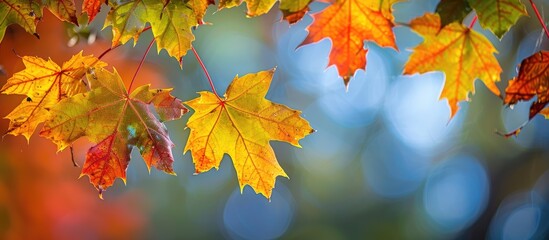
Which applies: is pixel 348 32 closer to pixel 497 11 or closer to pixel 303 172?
pixel 497 11

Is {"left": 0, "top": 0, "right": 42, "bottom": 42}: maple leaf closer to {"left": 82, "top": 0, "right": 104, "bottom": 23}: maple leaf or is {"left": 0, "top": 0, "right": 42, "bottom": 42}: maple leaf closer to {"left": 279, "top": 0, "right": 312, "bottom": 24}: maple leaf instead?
{"left": 82, "top": 0, "right": 104, "bottom": 23}: maple leaf

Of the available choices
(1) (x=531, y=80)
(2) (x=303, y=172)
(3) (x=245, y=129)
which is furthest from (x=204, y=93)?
(2) (x=303, y=172)

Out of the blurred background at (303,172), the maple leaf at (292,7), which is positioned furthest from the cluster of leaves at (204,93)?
the blurred background at (303,172)

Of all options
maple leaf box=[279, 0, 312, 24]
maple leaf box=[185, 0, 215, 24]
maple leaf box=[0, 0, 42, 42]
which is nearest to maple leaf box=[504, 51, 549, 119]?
maple leaf box=[279, 0, 312, 24]

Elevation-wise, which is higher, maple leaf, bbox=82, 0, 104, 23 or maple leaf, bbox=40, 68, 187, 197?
maple leaf, bbox=82, 0, 104, 23

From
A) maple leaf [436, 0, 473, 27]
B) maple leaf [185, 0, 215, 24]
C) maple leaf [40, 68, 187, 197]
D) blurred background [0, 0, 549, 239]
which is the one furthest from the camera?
blurred background [0, 0, 549, 239]

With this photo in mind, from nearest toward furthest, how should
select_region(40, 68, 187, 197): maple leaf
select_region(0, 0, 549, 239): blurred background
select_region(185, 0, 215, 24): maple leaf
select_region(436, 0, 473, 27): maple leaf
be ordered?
select_region(436, 0, 473, 27): maple leaf → select_region(185, 0, 215, 24): maple leaf → select_region(40, 68, 187, 197): maple leaf → select_region(0, 0, 549, 239): blurred background
